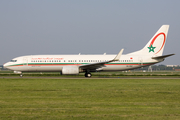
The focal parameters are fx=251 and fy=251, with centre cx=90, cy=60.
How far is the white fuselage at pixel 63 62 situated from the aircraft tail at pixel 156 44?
1.85 metres

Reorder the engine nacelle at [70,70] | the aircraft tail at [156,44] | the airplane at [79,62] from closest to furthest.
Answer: the engine nacelle at [70,70], the airplane at [79,62], the aircraft tail at [156,44]

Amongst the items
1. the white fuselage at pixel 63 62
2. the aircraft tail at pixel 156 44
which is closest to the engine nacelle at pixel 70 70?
the white fuselage at pixel 63 62

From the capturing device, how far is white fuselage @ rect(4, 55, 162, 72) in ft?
124

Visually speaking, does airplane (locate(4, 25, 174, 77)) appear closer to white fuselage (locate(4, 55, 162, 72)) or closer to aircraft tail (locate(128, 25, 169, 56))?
white fuselage (locate(4, 55, 162, 72))

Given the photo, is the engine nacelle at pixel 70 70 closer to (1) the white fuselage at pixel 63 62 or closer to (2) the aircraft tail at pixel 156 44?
(1) the white fuselage at pixel 63 62

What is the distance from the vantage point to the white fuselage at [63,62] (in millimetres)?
37781

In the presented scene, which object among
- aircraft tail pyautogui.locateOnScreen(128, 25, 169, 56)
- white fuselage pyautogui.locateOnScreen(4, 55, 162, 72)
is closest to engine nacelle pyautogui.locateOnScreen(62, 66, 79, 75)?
white fuselage pyautogui.locateOnScreen(4, 55, 162, 72)

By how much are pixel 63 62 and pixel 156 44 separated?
49.2ft

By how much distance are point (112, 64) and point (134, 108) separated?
27147 mm

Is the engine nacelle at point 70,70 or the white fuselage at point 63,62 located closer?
the engine nacelle at point 70,70

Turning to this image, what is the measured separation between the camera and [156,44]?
39.9 metres

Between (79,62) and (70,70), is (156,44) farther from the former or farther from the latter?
(70,70)

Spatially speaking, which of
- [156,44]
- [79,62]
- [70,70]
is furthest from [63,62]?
[156,44]

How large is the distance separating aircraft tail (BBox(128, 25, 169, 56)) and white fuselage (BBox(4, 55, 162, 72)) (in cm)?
185
